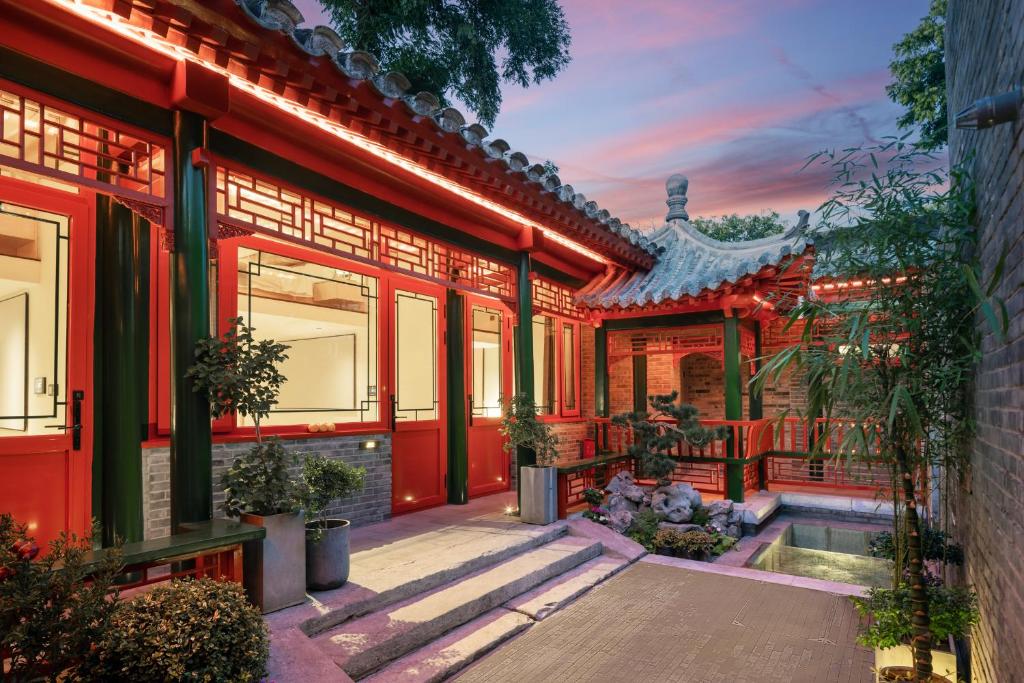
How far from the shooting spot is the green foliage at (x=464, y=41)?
35.7 feet

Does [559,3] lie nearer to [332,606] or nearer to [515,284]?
[515,284]

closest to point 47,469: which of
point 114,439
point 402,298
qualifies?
point 114,439

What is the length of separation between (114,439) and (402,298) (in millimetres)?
3228

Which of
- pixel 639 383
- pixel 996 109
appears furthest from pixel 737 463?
pixel 996 109

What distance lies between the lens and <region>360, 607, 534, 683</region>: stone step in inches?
134

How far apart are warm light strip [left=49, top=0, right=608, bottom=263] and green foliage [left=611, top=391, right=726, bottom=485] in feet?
9.89

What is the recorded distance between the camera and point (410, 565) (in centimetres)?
455

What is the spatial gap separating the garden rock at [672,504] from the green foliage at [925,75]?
754cm

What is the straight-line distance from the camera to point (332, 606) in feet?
12.1

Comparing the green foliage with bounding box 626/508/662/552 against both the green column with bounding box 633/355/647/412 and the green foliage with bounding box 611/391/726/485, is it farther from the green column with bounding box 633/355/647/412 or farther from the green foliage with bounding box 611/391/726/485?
the green column with bounding box 633/355/647/412

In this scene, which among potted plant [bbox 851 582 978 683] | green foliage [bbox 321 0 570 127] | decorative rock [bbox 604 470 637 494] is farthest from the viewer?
green foliage [bbox 321 0 570 127]

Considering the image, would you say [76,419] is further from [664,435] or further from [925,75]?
[925,75]

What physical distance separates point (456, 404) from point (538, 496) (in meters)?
1.72

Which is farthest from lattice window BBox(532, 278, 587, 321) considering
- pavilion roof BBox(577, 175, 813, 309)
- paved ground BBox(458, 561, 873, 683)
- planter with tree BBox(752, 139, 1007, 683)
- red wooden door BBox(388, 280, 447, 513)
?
planter with tree BBox(752, 139, 1007, 683)
